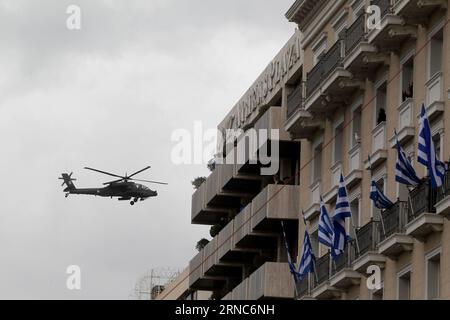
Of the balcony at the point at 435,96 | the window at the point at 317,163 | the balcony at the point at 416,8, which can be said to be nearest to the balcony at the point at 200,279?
the window at the point at 317,163

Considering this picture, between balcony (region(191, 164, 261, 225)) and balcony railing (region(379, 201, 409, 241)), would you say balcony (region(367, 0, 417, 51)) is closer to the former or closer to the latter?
balcony railing (region(379, 201, 409, 241))

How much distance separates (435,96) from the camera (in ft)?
207

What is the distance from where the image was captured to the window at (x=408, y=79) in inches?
2598

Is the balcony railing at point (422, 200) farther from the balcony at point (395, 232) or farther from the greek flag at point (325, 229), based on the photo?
the greek flag at point (325, 229)

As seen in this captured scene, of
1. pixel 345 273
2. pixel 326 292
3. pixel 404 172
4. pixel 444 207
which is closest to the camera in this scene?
pixel 444 207

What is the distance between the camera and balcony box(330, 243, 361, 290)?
68125 mm

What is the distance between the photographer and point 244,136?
8556 cm

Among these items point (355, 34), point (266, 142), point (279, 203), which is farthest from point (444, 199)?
point (266, 142)

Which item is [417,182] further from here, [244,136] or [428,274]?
[244,136]

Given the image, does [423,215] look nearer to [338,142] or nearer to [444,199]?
[444,199]

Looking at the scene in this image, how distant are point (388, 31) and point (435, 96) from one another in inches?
160
